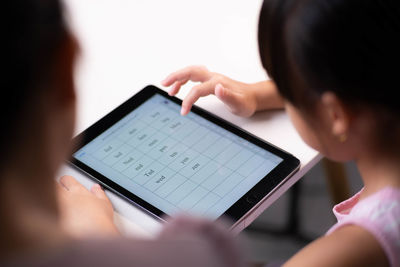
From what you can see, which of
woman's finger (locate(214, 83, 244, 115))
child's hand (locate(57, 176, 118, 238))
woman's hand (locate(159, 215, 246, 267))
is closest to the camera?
woman's hand (locate(159, 215, 246, 267))

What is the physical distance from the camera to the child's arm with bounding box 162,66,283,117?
3.15 feet

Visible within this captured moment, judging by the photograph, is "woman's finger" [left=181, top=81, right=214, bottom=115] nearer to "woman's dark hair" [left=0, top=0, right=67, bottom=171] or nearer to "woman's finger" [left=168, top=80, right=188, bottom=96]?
"woman's finger" [left=168, top=80, right=188, bottom=96]

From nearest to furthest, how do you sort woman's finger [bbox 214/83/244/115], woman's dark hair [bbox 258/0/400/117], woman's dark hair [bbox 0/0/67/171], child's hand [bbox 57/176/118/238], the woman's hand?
woman's dark hair [bbox 0/0/67/171], the woman's hand, woman's dark hair [bbox 258/0/400/117], child's hand [bbox 57/176/118/238], woman's finger [bbox 214/83/244/115]

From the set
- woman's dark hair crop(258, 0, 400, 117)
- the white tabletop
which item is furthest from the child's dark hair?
the white tabletop

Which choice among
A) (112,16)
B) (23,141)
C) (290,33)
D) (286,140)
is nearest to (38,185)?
(23,141)

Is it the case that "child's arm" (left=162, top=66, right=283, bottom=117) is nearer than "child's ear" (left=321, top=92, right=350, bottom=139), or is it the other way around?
"child's ear" (left=321, top=92, right=350, bottom=139)

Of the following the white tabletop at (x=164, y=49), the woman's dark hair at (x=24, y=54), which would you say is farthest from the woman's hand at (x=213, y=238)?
the white tabletop at (x=164, y=49)

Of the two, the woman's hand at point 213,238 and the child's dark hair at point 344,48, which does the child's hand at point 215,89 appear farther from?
the woman's hand at point 213,238

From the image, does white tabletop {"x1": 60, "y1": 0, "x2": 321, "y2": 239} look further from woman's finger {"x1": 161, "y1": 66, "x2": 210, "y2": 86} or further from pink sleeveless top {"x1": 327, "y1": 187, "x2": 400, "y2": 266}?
pink sleeveless top {"x1": 327, "y1": 187, "x2": 400, "y2": 266}

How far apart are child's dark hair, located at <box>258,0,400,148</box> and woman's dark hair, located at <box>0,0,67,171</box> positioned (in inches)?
12.0

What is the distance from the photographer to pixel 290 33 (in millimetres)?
658

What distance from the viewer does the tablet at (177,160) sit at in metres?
0.84

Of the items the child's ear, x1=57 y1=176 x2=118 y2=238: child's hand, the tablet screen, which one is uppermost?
the child's ear

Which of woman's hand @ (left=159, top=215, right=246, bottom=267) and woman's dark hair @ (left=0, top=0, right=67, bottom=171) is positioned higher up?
woman's dark hair @ (left=0, top=0, right=67, bottom=171)
